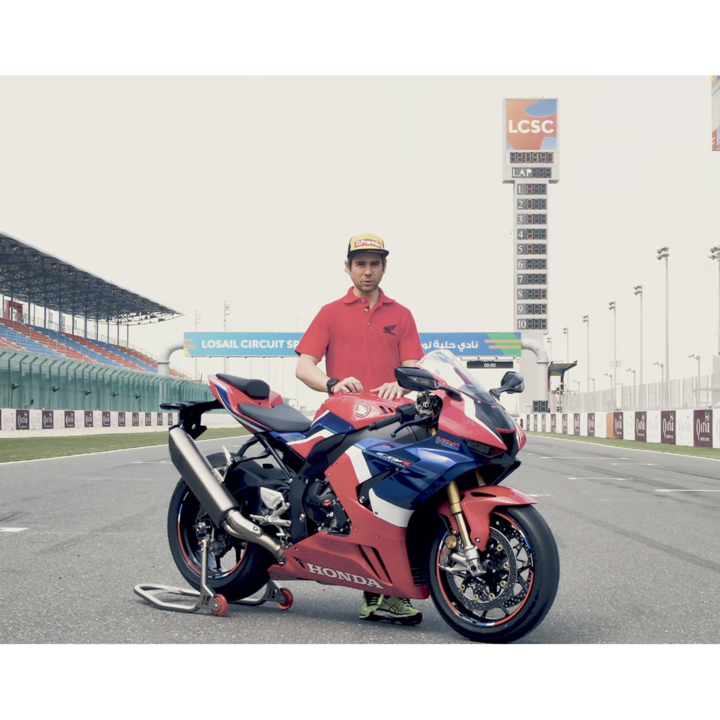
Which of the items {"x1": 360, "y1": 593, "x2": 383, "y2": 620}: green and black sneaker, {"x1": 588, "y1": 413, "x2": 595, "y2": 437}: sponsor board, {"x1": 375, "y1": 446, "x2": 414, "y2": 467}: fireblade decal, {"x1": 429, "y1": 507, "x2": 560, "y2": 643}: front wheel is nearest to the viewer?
{"x1": 429, "y1": 507, "x2": 560, "y2": 643}: front wheel

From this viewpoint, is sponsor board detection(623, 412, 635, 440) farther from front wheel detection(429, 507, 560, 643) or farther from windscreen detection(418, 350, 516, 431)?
front wheel detection(429, 507, 560, 643)

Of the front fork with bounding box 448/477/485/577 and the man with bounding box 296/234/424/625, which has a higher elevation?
the man with bounding box 296/234/424/625

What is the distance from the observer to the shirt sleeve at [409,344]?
4938 millimetres

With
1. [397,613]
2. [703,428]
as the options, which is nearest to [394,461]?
Answer: [397,613]

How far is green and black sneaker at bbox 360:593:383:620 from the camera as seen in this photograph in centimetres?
445

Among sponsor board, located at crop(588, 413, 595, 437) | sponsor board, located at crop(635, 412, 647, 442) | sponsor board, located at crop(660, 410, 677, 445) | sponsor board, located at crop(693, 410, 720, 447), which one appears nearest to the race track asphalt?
sponsor board, located at crop(693, 410, 720, 447)

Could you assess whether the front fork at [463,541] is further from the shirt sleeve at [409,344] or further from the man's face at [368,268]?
the man's face at [368,268]

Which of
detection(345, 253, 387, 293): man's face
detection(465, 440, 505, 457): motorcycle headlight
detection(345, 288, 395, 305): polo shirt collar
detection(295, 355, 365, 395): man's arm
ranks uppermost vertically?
detection(345, 253, 387, 293): man's face

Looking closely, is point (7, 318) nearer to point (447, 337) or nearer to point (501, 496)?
point (447, 337)

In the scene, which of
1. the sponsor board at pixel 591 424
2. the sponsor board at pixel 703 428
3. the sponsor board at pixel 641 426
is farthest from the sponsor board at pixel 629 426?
the sponsor board at pixel 703 428

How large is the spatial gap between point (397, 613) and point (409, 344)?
147cm

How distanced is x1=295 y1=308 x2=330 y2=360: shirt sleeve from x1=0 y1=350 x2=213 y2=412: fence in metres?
30.5

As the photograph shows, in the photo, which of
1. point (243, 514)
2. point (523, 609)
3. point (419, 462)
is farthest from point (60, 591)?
point (523, 609)
